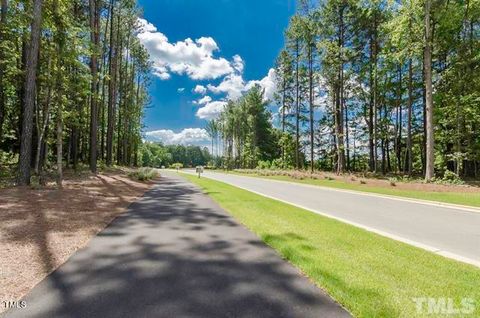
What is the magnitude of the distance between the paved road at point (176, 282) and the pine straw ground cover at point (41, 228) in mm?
271

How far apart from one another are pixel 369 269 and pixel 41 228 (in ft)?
21.5

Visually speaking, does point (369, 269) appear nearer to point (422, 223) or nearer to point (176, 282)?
point (176, 282)

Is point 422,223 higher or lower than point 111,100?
lower

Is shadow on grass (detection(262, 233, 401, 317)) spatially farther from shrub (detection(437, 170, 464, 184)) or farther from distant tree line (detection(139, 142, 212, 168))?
distant tree line (detection(139, 142, 212, 168))

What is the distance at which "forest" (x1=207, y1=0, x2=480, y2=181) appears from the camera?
22.4m

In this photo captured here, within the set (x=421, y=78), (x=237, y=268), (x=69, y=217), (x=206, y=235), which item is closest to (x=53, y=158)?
(x=69, y=217)

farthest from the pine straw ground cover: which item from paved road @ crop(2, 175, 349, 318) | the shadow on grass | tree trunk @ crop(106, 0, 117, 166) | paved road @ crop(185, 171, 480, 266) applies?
tree trunk @ crop(106, 0, 117, 166)

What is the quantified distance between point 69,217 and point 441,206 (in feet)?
43.1

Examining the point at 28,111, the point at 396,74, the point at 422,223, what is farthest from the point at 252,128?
the point at 422,223

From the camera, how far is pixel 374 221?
29.4 feet

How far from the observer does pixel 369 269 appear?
444 cm

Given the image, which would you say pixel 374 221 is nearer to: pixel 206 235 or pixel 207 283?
pixel 206 235

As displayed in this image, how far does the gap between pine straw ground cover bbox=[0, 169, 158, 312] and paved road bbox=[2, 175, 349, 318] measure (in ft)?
0.89

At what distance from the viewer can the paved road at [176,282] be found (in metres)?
3.14
